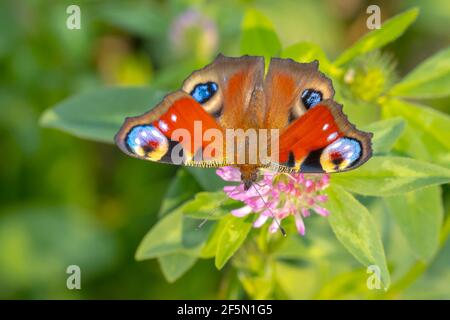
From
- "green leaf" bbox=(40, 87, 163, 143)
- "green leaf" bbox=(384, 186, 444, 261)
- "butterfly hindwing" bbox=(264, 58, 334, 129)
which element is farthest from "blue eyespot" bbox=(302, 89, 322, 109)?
"green leaf" bbox=(40, 87, 163, 143)

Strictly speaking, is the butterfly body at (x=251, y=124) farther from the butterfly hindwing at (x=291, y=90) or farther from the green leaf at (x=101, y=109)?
the green leaf at (x=101, y=109)

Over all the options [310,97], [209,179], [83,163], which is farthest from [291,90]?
[83,163]

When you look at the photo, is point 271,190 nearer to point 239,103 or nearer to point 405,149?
point 239,103

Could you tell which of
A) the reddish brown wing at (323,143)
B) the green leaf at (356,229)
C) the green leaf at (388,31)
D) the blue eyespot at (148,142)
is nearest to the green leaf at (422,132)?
the green leaf at (388,31)

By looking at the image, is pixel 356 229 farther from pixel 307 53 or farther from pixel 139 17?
pixel 139 17

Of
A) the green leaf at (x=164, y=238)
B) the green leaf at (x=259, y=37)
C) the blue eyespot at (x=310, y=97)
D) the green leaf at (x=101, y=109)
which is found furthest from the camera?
the green leaf at (x=101, y=109)

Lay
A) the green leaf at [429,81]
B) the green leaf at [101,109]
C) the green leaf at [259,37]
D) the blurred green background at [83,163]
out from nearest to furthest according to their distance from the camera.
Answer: the green leaf at [259,37] → the green leaf at [429,81] → the green leaf at [101,109] → the blurred green background at [83,163]
